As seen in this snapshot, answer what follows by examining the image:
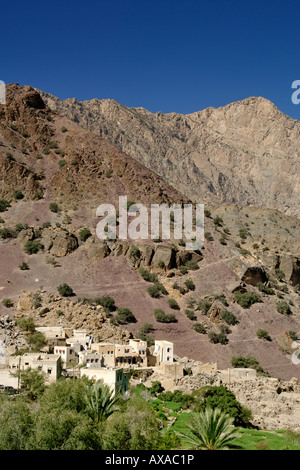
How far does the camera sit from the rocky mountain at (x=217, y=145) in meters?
118

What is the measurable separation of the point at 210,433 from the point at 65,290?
2762cm

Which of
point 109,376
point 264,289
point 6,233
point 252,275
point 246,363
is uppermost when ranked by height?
point 6,233

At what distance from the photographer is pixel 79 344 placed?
109ft

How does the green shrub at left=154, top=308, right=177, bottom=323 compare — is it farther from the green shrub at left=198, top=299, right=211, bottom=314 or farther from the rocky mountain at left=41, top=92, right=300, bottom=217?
the rocky mountain at left=41, top=92, right=300, bottom=217

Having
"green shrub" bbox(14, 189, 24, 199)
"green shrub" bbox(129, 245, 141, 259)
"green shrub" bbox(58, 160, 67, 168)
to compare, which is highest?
"green shrub" bbox(58, 160, 67, 168)

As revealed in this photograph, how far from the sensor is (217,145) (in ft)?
447

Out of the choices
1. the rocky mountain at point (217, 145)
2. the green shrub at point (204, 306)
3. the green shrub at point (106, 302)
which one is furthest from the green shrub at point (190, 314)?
the rocky mountain at point (217, 145)

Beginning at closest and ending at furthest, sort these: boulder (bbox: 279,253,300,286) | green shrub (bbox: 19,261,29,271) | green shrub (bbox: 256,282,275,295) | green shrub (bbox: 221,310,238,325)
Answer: green shrub (bbox: 221,310,238,325) < green shrub (bbox: 19,261,29,271) < green shrub (bbox: 256,282,275,295) < boulder (bbox: 279,253,300,286)

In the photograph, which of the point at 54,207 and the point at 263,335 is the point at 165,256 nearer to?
the point at 263,335

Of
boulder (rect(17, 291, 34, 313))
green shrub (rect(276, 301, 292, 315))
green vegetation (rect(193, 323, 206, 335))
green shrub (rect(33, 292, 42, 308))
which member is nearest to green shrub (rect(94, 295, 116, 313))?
green shrub (rect(33, 292, 42, 308))

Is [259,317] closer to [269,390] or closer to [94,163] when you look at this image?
[269,390]

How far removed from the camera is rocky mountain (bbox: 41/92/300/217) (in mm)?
118000

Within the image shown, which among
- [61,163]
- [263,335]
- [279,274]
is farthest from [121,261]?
[61,163]

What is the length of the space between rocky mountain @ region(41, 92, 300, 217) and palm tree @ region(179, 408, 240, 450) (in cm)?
9089
